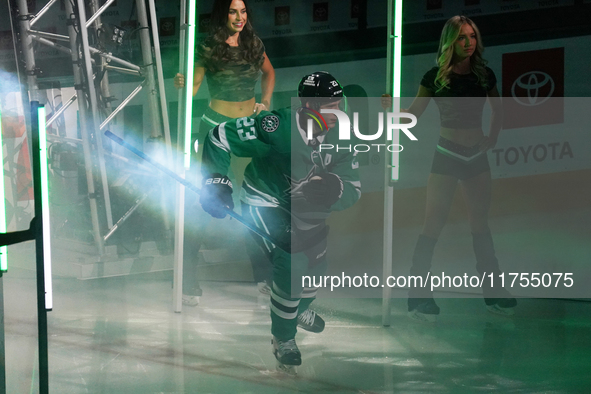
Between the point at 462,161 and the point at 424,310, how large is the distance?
873 millimetres

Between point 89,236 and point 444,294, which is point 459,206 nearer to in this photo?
point 444,294

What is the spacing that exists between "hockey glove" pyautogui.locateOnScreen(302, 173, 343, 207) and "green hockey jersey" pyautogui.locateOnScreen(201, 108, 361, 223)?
25 mm

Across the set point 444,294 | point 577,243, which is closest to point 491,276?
point 444,294

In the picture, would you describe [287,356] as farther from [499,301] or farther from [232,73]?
[232,73]

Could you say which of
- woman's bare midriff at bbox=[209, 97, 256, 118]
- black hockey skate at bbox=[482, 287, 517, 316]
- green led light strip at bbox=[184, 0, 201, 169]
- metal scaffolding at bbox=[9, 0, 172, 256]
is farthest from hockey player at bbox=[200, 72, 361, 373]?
metal scaffolding at bbox=[9, 0, 172, 256]

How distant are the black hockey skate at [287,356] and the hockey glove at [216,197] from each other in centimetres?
63

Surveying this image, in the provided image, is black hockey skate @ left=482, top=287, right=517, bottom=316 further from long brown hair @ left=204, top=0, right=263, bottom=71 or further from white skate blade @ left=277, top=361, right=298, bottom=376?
long brown hair @ left=204, top=0, right=263, bottom=71

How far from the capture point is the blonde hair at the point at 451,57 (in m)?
3.44

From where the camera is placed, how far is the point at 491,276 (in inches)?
145

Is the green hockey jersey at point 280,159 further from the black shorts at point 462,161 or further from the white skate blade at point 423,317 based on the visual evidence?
the white skate blade at point 423,317

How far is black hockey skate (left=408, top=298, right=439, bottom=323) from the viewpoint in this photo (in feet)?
11.7

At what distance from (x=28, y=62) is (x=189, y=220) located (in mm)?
1901

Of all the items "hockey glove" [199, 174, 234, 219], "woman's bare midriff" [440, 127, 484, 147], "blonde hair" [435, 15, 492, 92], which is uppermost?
"blonde hair" [435, 15, 492, 92]

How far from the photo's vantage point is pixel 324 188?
111 inches
